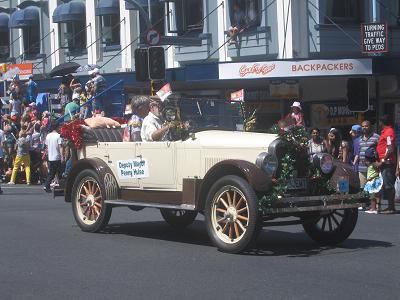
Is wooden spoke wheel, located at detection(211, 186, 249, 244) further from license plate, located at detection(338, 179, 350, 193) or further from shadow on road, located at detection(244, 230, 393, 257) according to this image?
license plate, located at detection(338, 179, 350, 193)

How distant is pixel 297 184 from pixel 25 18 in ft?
95.2

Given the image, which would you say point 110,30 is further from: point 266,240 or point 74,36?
point 266,240

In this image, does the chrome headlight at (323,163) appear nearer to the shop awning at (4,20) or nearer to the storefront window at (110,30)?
the storefront window at (110,30)

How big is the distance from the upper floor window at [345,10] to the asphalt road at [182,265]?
47.8 ft

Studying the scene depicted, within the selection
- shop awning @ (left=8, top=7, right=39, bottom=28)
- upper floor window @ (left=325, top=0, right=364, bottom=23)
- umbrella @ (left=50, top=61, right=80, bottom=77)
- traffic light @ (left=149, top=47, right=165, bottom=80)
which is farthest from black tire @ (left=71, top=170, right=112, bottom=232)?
shop awning @ (left=8, top=7, right=39, bottom=28)

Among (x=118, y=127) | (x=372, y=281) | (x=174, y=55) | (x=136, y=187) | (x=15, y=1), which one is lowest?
(x=372, y=281)

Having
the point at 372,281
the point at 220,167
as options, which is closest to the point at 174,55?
the point at 220,167

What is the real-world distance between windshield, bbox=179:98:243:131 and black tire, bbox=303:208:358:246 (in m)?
1.80

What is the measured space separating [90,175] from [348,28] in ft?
55.4

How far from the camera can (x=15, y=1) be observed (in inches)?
1578

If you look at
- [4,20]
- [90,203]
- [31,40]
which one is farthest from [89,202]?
[4,20]

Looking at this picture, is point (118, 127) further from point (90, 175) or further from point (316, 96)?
point (316, 96)

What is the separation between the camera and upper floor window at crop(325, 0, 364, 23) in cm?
2759

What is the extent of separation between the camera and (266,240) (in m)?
12.0
